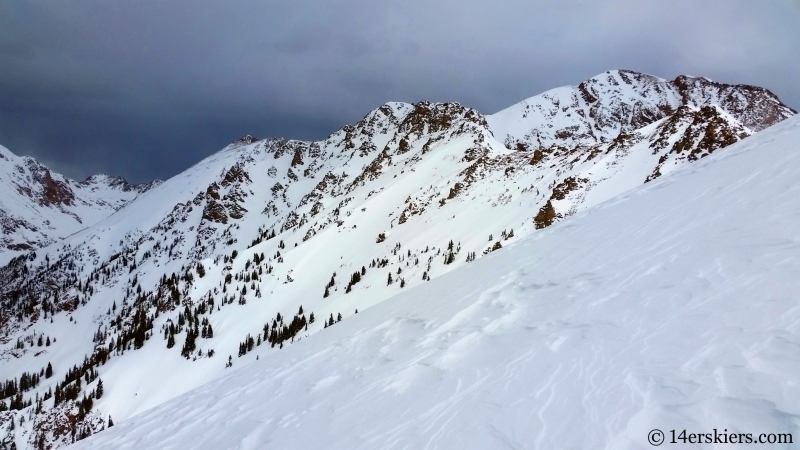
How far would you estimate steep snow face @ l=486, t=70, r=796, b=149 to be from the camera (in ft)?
477

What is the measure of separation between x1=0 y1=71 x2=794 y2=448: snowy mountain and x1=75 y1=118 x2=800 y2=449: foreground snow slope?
1.92 m

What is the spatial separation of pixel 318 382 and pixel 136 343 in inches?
2826

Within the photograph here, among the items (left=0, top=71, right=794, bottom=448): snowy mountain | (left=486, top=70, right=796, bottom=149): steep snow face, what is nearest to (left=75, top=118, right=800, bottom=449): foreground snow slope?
(left=0, top=71, right=794, bottom=448): snowy mountain

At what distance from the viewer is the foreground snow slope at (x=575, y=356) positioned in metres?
3.59

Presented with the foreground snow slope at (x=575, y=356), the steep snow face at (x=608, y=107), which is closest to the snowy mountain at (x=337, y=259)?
the steep snow face at (x=608, y=107)

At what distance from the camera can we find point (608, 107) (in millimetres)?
168625

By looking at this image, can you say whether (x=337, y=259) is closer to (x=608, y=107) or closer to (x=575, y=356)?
(x=575, y=356)

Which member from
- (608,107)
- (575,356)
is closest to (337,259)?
(575,356)

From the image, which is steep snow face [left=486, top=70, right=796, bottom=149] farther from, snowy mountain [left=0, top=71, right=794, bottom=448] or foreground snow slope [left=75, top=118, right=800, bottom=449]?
foreground snow slope [left=75, top=118, right=800, bottom=449]

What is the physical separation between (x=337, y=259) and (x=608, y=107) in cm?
15853

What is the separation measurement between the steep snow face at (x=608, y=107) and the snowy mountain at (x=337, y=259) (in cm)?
96

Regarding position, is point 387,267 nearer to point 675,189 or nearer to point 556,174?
point 556,174

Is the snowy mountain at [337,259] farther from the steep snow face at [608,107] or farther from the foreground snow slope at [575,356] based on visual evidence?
the foreground snow slope at [575,356]

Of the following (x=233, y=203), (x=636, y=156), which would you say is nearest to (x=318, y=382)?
(x=636, y=156)
